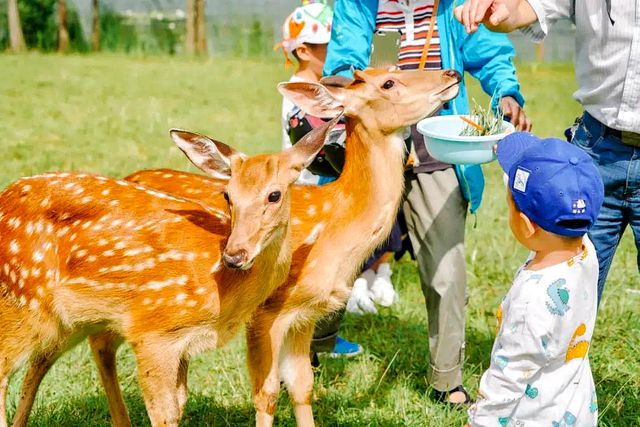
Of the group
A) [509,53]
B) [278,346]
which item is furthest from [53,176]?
[509,53]

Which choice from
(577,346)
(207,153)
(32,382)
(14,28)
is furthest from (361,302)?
(14,28)

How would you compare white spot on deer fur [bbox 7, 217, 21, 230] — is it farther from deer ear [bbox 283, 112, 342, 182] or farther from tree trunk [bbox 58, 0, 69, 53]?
tree trunk [bbox 58, 0, 69, 53]

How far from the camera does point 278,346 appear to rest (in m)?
3.96

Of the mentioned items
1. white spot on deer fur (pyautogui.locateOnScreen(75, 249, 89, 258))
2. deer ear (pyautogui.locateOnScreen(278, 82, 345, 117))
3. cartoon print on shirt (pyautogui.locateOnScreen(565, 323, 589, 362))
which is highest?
deer ear (pyautogui.locateOnScreen(278, 82, 345, 117))

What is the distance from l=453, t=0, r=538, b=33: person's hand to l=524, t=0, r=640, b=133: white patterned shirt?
0.06 metres

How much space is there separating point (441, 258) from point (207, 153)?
4.77ft

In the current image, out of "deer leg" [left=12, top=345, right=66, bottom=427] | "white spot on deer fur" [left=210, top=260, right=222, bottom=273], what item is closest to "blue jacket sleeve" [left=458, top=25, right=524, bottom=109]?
"white spot on deer fur" [left=210, top=260, right=222, bottom=273]

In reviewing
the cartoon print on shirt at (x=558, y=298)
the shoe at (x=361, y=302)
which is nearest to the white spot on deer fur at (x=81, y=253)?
the cartoon print on shirt at (x=558, y=298)

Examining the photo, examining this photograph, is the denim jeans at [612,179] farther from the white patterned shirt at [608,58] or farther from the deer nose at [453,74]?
the deer nose at [453,74]

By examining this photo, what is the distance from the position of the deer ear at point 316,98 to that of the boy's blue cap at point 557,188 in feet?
4.24

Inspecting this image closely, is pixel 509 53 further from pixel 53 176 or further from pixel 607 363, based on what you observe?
pixel 53 176

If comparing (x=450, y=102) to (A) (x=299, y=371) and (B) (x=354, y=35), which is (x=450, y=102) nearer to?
(B) (x=354, y=35)

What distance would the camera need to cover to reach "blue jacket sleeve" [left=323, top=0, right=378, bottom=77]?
442 centimetres

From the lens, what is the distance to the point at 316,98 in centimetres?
402
